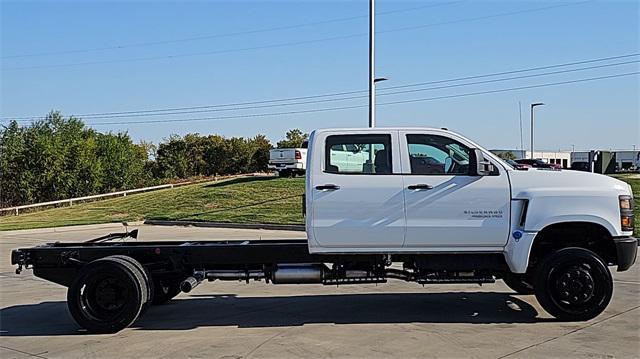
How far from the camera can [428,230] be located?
25.8 ft

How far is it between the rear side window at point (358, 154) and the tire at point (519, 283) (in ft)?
6.83

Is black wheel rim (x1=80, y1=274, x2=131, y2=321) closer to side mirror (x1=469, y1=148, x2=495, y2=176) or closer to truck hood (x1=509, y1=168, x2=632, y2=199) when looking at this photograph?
side mirror (x1=469, y1=148, x2=495, y2=176)

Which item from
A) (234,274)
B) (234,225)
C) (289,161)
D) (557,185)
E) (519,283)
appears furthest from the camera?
(289,161)

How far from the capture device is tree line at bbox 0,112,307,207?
45469 millimetres

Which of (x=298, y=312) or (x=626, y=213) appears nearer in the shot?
(x=626, y=213)

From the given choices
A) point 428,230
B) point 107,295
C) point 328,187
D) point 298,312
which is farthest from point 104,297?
point 428,230

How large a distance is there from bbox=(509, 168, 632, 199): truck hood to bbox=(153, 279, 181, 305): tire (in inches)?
170

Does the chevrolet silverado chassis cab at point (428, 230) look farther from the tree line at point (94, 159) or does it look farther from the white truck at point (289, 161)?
the tree line at point (94, 159)

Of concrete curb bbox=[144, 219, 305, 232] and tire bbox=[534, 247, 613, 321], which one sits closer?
tire bbox=[534, 247, 613, 321]

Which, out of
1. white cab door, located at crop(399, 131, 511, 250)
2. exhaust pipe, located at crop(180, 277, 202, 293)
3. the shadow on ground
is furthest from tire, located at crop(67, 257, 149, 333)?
white cab door, located at crop(399, 131, 511, 250)

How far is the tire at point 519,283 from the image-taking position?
8.52 m

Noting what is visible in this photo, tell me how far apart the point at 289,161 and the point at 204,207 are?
32.3 ft

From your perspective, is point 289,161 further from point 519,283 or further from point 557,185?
point 557,185

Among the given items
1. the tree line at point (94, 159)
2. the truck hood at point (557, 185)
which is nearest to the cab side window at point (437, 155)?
the truck hood at point (557, 185)
